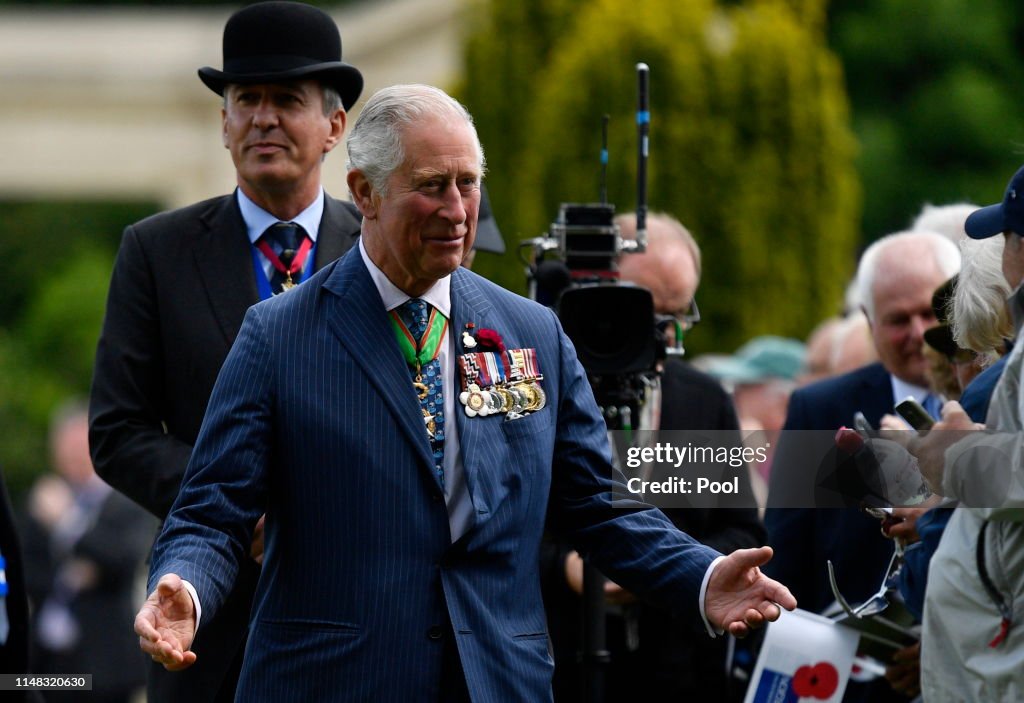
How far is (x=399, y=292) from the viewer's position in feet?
13.8

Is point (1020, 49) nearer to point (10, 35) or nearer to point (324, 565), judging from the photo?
point (10, 35)

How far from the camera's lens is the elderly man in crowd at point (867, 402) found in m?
5.71

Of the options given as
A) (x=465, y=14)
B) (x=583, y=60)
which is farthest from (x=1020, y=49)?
(x=583, y=60)

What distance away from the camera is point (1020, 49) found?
3005 centimetres

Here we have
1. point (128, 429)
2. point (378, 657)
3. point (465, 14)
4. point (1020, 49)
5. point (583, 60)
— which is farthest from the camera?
point (1020, 49)

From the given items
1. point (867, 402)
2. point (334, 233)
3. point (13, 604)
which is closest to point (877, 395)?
point (867, 402)

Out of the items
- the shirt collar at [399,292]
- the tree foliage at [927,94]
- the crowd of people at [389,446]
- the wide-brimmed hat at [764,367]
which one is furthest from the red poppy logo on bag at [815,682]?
the tree foliage at [927,94]

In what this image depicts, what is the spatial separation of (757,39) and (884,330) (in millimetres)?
12271

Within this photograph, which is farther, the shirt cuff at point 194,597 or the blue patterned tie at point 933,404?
the blue patterned tie at point 933,404

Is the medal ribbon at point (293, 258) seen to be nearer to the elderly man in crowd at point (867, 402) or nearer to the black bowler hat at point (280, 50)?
the black bowler hat at point (280, 50)

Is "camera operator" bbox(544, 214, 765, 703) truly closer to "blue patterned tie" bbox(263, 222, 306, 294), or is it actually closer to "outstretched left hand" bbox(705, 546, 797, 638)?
"blue patterned tie" bbox(263, 222, 306, 294)

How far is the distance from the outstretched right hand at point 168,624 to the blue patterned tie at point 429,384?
63 cm

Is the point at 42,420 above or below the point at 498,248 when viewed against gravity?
above

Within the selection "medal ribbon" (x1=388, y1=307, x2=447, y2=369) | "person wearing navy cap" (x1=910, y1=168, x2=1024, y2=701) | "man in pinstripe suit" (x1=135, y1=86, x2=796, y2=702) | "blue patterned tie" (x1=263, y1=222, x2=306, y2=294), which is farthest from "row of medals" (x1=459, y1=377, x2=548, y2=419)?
"blue patterned tie" (x1=263, y1=222, x2=306, y2=294)
